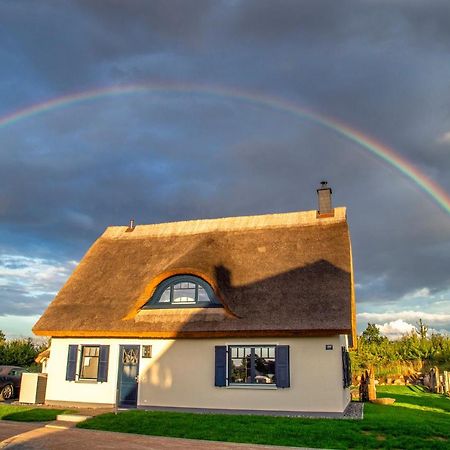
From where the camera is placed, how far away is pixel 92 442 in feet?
33.5

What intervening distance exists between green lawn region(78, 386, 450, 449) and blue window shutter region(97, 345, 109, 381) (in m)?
3.06

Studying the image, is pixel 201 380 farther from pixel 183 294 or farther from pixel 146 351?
pixel 183 294

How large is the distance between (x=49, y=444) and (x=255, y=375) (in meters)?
7.07

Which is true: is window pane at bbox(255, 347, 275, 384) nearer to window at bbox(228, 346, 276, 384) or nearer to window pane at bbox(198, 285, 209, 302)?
window at bbox(228, 346, 276, 384)

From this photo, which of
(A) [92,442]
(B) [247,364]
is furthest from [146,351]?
(A) [92,442]

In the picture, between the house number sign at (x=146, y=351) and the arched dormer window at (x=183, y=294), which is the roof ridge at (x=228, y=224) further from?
the house number sign at (x=146, y=351)

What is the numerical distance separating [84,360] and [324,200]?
11382 millimetres

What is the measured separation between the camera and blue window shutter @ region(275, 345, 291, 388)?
1470 centimetres

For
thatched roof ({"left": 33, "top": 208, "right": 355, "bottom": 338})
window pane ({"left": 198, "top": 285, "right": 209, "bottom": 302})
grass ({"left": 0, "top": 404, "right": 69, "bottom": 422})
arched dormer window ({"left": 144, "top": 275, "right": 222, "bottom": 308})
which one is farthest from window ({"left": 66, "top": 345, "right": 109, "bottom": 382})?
window pane ({"left": 198, "top": 285, "right": 209, "bottom": 302})

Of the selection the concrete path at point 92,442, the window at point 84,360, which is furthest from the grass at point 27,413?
the concrete path at point 92,442

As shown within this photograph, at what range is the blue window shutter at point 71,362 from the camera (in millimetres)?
17344

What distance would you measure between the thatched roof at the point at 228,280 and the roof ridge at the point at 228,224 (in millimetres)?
45

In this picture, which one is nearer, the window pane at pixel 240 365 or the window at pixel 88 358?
the window pane at pixel 240 365

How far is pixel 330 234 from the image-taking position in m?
18.1
